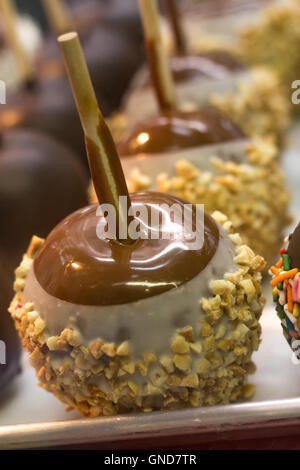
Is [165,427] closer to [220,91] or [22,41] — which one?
[220,91]

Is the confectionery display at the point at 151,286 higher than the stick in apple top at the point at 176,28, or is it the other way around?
the stick in apple top at the point at 176,28

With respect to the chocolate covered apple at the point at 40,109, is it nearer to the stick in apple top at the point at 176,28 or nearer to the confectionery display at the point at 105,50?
the confectionery display at the point at 105,50

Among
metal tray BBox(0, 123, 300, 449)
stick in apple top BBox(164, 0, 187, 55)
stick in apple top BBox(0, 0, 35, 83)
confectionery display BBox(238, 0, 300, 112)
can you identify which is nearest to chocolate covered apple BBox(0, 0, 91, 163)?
stick in apple top BBox(0, 0, 35, 83)

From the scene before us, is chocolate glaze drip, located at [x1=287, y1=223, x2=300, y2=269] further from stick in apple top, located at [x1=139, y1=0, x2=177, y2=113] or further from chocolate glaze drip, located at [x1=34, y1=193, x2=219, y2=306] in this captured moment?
stick in apple top, located at [x1=139, y1=0, x2=177, y2=113]

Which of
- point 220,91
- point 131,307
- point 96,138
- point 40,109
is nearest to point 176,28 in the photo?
point 220,91

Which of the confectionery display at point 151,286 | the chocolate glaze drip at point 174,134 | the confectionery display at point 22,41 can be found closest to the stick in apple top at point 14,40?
the confectionery display at point 151,286

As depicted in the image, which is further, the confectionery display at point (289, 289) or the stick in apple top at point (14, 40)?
the stick in apple top at point (14, 40)
